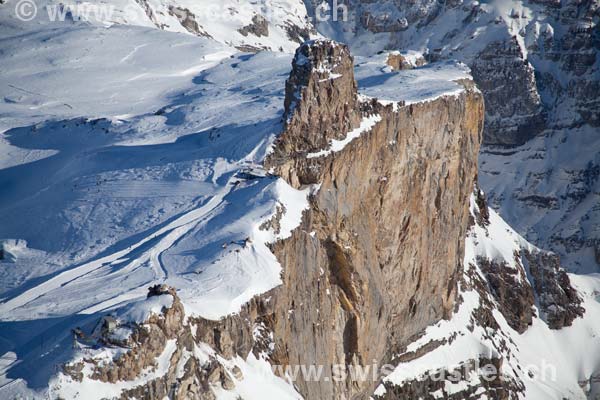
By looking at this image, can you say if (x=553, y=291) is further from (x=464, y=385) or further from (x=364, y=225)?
(x=364, y=225)

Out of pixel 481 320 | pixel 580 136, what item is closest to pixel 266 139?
pixel 481 320

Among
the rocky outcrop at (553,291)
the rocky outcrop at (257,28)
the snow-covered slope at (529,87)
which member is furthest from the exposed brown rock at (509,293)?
the rocky outcrop at (257,28)

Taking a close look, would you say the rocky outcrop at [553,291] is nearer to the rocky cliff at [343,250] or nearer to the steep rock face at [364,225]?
the rocky cliff at [343,250]

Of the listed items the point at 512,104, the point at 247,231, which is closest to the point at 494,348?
the point at 247,231

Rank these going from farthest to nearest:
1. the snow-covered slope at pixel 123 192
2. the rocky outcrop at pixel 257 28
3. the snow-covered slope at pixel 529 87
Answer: the snow-covered slope at pixel 529 87 → the rocky outcrop at pixel 257 28 → the snow-covered slope at pixel 123 192

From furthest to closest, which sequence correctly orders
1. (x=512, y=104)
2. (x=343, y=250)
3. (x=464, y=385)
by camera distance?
(x=512, y=104) → (x=464, y=385) → (x=343, y=250)

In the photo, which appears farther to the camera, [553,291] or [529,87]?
[529,87]

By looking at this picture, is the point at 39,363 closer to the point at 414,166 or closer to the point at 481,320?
the point at 414,166
